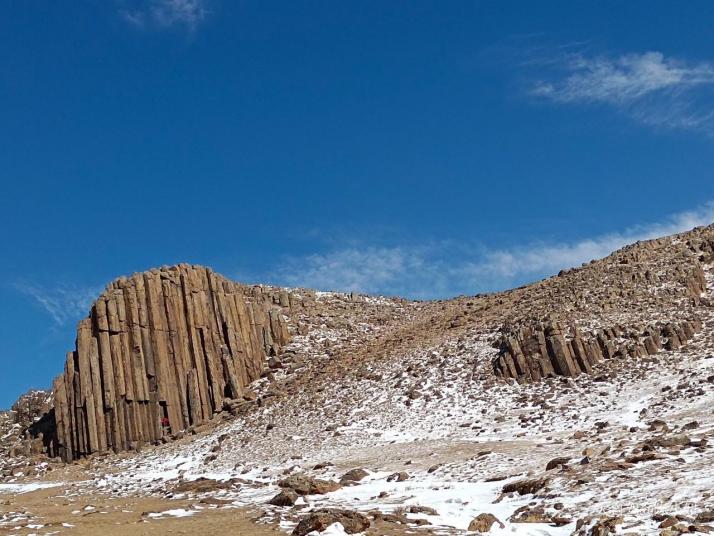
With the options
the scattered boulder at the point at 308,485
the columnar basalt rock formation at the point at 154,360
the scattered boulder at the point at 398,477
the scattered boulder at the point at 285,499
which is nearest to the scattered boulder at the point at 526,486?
the scattered boulder at the point at 398,477

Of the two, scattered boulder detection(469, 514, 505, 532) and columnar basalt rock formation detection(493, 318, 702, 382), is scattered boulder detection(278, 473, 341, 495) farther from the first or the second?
columnar basalt rock formation detection(493, 318, 702, 382)

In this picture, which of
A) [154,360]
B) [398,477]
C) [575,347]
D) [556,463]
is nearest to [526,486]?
[556,463]

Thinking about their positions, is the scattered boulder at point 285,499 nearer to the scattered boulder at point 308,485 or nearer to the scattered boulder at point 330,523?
the scattered boulder at point 308,485

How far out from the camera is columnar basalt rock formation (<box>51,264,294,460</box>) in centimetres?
3959

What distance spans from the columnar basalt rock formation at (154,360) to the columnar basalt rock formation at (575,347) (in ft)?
55.6

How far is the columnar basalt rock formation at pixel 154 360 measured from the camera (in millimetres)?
39594

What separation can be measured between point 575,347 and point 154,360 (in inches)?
977

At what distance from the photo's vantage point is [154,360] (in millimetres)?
41500

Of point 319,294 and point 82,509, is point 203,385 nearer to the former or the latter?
point 82,509

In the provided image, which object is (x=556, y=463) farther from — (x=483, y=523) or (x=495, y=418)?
(x=495, y=418)

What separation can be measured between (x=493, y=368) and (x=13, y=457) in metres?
28.8

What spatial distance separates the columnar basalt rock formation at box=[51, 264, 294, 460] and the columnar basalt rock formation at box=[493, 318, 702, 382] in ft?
55.6

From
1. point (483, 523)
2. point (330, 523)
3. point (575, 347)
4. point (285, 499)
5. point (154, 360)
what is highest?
point (154, 360)

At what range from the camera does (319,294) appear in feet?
203
